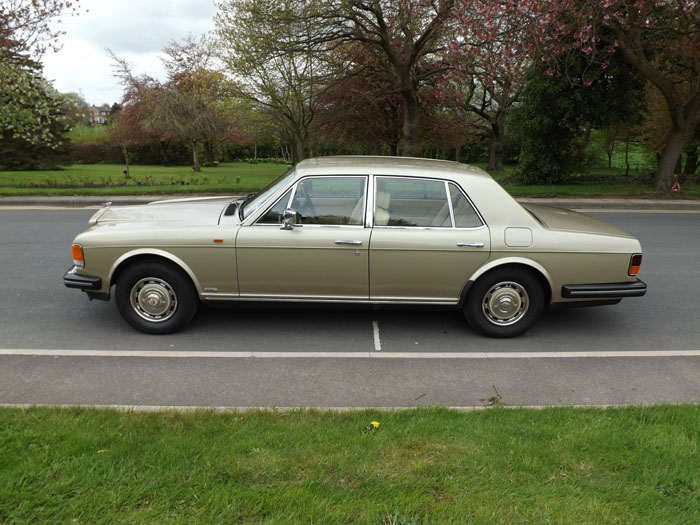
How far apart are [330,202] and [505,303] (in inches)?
75.7

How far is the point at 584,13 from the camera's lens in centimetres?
1359

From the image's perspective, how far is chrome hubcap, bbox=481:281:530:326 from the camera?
4.89 metres

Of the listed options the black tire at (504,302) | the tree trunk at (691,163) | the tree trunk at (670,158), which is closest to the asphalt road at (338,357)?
the black tire at (504,302)

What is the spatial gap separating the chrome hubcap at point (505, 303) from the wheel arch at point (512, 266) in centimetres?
17

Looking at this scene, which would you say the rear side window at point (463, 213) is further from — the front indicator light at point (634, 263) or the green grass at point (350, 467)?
the green grass at point (350, 467)

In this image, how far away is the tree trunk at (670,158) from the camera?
16797 millimetres

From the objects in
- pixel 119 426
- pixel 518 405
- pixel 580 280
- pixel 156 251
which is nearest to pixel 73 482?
pixel 119 426

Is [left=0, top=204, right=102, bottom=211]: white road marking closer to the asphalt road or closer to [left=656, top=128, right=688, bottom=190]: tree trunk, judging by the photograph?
the asphalt road

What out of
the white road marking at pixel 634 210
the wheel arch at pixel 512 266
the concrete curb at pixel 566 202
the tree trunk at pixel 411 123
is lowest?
the wheel arch at pixel 512 266

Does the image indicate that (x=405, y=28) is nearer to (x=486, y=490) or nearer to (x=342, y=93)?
(x=342, y=93)

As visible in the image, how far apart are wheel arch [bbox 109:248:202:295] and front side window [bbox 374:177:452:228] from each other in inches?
71.2

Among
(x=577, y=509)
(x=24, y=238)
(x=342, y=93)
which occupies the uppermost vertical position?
A: (x=342, y=93)

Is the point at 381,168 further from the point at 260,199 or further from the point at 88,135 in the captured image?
the point at 88,135

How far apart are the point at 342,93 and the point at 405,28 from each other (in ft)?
23.6
